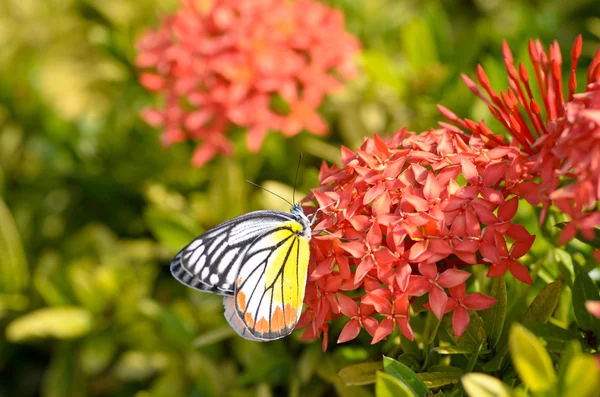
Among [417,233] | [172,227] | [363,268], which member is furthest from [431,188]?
[172,227]

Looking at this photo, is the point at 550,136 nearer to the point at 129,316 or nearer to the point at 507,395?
the point at 507,395

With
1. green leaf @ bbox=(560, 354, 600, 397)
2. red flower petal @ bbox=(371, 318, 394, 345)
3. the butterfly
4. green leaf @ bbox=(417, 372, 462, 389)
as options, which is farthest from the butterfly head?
green leaf @ bbox=(560, 354, 600, 397)

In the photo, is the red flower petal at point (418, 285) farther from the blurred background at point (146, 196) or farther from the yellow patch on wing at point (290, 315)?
the blurred background at point (146, 196)

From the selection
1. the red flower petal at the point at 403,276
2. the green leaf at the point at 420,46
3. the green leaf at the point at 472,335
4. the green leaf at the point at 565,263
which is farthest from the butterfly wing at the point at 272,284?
the green leaf at the point at 420,46

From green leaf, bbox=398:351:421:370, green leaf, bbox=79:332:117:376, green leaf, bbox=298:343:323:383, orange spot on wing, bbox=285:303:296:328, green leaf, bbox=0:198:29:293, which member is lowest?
green leaf, bbox=79:332:117:376

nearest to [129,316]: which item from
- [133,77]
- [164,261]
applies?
[164,261]

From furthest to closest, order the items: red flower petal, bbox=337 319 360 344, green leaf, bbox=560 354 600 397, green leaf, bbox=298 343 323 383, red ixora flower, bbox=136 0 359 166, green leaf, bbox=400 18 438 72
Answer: green leaf, bbox=400 18 438 72
red ixora flower, bbox=136 0 359 166
green leaf, bbox=298 343 323 383
red flower petal, bbox=337 319 360 344
green leaf, bbox=560 354 600 397

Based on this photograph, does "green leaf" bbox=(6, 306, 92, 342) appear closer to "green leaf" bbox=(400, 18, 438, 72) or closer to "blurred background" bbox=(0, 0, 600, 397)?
"blurred background" bbox=(0, 0, 600, 397)

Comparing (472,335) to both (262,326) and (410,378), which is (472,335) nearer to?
(410,378)
